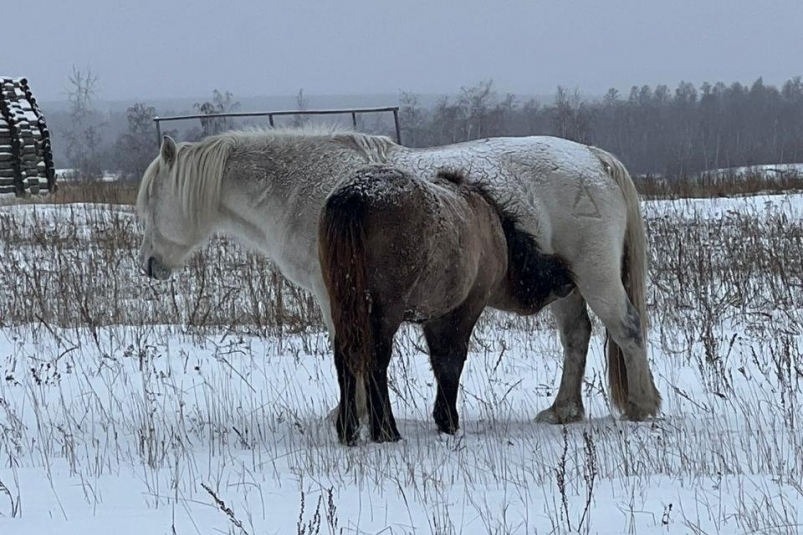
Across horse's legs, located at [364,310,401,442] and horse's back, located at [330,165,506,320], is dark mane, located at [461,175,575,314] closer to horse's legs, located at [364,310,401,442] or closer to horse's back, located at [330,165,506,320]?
horse's back, located at [330,165,506,320]

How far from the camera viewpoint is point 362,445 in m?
4.71

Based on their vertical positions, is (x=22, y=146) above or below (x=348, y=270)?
above

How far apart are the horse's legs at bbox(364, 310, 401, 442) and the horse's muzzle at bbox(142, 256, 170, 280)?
2.21 meters

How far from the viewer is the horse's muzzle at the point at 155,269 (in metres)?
6.45

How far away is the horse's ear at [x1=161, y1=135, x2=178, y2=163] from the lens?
595cm

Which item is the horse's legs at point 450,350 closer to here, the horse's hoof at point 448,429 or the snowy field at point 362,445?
the horse's hoof at point 448,429

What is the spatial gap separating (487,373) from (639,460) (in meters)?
2.53

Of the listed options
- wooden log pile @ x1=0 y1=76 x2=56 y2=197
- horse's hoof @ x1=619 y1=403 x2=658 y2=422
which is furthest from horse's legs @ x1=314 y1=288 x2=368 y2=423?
Result: wooden log pile @ x1=0 y1=76 x2=56 y2=197

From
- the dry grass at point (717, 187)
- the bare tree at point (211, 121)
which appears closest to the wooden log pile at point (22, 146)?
the bare tree at point (211, 121)

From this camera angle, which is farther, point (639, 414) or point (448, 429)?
point (639, 414)

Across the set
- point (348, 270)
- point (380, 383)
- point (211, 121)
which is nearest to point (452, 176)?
point (348, 270)

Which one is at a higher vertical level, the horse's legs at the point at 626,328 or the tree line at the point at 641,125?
the tree line at the point at 641,125

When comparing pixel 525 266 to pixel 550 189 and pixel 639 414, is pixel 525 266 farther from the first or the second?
pixel 639 414

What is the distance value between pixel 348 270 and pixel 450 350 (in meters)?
0.86
